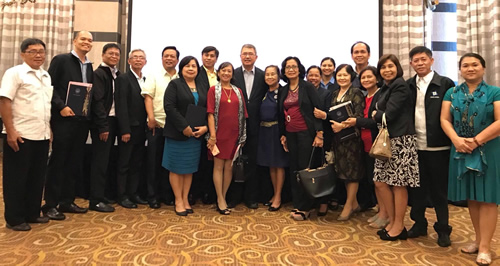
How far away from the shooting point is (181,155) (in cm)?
310

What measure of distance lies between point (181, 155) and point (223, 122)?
0.50 meters

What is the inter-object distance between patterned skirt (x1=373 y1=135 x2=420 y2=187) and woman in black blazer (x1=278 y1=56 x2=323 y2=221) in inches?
28.4

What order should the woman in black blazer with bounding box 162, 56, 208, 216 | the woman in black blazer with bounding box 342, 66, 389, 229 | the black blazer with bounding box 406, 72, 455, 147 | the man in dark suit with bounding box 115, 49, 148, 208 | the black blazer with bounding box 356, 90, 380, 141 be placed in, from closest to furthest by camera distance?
the black blazer with bounding box 406, 72, 455, 147 → the black blazer with bounding box 356, 90, 380, 141 → the woman in black blazer with bounding box 342, 66, 389, 229 → the woman in black blazer with bounding box 162, 56, 208, 216 → the man in dark suit with bounding box 115, 49, 148, 208

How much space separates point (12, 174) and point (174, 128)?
1.31 metres

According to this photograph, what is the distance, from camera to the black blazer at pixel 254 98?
3410 millimetres

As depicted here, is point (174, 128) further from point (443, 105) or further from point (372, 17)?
point (372, 17)

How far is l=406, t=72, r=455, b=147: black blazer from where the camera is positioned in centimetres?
243

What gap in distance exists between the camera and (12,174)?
258 cm

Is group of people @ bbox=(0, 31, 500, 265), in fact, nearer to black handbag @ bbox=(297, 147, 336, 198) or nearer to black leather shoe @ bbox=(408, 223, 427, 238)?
black leather shoe @ bbox=(408, 223, 427, 238)

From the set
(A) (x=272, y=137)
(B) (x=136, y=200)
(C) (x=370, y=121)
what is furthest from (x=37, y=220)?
(C) (x=370, y=121)

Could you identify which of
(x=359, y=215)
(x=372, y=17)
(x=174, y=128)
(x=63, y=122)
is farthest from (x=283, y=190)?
(x=372, y=17)

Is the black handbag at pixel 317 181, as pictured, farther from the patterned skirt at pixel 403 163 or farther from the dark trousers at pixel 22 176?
the dark trousers at pixel 22 176

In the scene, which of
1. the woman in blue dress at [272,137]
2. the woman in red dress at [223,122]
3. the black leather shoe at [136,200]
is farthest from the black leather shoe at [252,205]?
the black leather shoe at [136,200]

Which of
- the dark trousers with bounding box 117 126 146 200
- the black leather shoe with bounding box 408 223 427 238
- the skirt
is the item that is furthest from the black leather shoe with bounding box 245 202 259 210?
the black leather shoe with bounding box 408 223 427 238
